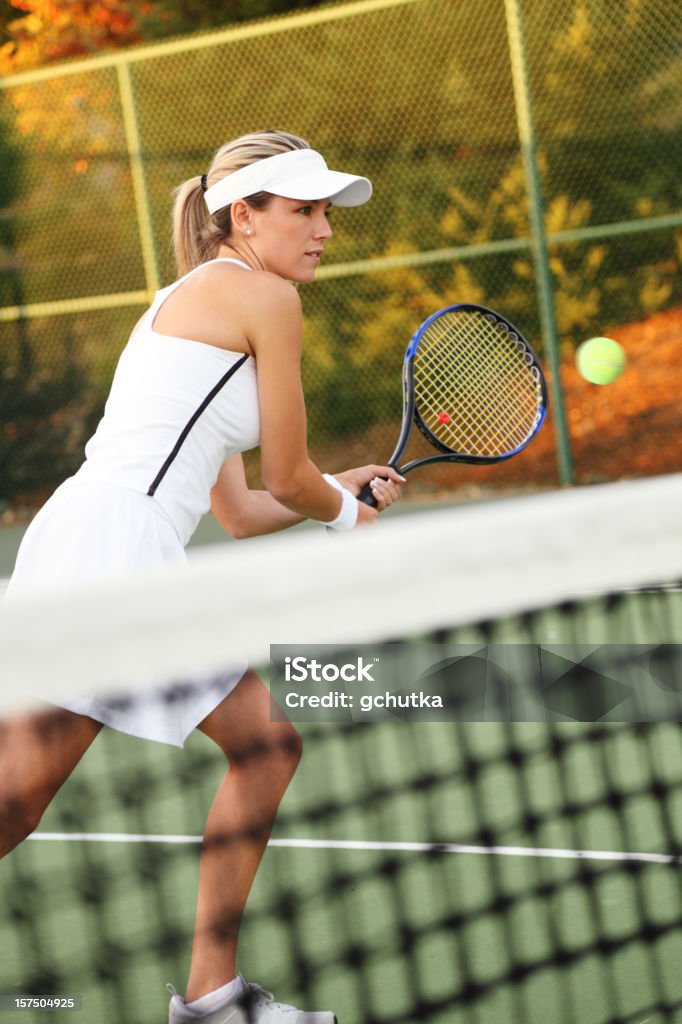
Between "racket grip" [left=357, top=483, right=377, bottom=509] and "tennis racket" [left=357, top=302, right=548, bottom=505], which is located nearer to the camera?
"racket grip" [left=357, top=483, right=377, bottom=509]

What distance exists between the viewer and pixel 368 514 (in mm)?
2674

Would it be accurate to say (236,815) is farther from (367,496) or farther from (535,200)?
(535,200)

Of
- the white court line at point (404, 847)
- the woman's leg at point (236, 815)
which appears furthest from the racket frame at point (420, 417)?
the woman's leg at point (236, 815)

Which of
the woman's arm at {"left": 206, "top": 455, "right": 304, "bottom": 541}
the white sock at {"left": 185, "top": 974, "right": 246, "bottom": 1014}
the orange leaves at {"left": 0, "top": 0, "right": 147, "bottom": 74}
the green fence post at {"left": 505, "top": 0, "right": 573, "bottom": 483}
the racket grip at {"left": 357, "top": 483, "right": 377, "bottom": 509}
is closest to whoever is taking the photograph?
the white sock at {"left": 185, "top": 974, "right": 246, "bottom": 1014}

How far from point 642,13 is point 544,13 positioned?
534mm

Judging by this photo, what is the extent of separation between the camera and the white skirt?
2232mm

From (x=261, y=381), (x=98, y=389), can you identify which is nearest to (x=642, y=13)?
(x=98, y=389)

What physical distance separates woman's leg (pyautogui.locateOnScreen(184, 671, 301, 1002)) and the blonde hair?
0.75 meters

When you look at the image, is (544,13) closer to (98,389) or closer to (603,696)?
(98,389)

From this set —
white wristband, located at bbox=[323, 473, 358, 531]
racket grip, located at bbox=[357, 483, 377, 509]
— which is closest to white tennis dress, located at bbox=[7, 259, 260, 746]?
white wristband, located at bbox=[323, 473, 358, 531]

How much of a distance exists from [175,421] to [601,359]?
20.1 feet

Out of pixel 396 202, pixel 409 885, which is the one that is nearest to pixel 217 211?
pixel 409 885

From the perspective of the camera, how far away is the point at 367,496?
2891mm

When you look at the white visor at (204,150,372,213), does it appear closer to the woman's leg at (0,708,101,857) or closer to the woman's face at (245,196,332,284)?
the woman's face at (245,196,332,284)
